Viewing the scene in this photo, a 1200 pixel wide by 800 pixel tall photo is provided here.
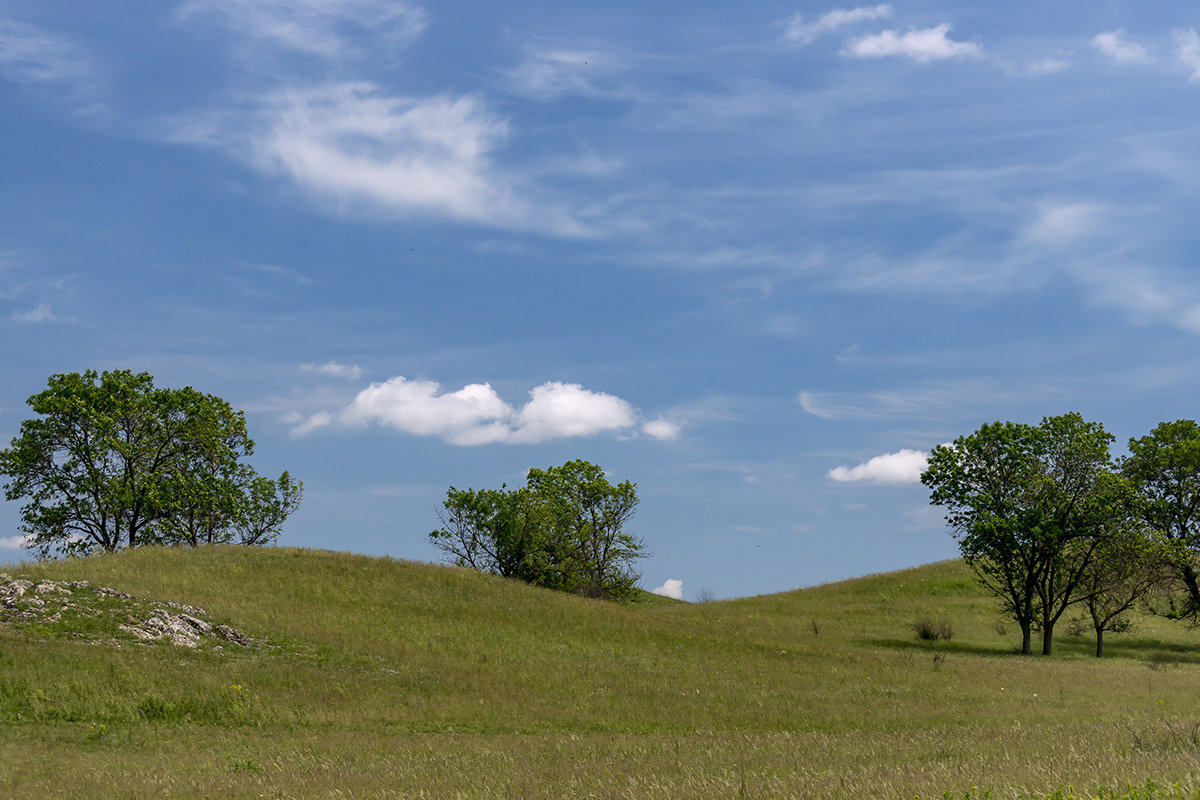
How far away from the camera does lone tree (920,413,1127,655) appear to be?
1898 inches

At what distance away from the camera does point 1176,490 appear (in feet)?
176

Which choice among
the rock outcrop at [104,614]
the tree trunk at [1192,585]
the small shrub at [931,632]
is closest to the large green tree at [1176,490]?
the tree trunk at [1192,585]

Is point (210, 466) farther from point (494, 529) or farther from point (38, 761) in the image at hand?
point (38, 761)

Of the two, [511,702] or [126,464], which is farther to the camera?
[126,464]

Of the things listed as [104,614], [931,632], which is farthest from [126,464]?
[931,632]

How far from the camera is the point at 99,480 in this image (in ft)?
171

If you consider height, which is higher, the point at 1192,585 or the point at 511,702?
the point at 1192,585

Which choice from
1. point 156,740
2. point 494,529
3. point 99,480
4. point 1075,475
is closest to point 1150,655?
point 1075,475

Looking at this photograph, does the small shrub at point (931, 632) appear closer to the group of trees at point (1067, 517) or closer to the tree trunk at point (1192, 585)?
the group of trees at point (1067, 517)

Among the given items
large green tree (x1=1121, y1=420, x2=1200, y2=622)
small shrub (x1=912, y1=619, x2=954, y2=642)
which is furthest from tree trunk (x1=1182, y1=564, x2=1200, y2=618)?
small shrub (x1=912, y1=619, x2=954, y2=642)

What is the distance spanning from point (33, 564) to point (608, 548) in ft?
138

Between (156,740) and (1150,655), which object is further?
(1150,655)

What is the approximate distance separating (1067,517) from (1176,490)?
35.9 feet

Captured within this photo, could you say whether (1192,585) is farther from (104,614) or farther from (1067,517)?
(104,614)
